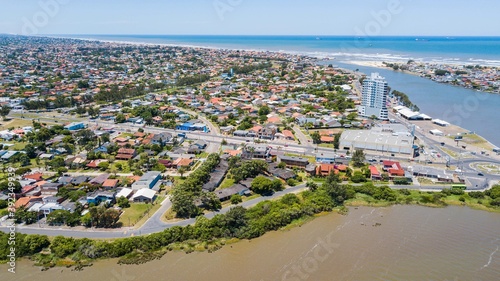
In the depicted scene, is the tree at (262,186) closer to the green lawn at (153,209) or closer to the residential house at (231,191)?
the residential house at (231,191)

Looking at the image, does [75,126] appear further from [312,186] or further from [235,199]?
[312,186]

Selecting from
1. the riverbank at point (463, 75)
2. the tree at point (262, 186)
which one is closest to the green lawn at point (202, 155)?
the tree at point (262, 186)

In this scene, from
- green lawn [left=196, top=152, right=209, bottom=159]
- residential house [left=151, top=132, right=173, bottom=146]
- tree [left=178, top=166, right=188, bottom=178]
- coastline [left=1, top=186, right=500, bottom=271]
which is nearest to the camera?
coastline [left=1, top=186, right=500, bottom=271]

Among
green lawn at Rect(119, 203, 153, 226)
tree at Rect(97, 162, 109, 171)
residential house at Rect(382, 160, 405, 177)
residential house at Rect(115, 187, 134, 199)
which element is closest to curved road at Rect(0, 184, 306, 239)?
green lawn at Rect(119, 203, 153, 226)

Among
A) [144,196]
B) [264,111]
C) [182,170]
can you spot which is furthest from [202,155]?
[264,111]

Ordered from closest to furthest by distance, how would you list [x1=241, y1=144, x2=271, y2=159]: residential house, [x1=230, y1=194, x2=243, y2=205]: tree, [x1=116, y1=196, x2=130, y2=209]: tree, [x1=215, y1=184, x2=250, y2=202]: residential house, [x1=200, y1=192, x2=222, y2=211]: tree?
[x1=200, y1=192, x2=222, y2=211]: tree, [x1=116, y1=196, x2=130, y2=209]: tree, [x1=230, y1=194, x2=243, y2=205]: tree, [x1=215, y1=184, x2=250, y2=202]: residential house, [x1=241, y1=144, x2=271, y2=159]: residential house

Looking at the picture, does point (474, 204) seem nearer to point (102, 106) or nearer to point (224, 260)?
point (224, 260)

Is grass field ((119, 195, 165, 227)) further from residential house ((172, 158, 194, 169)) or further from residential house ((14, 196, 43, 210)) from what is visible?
residential house ((14, 196, 43, 210))
